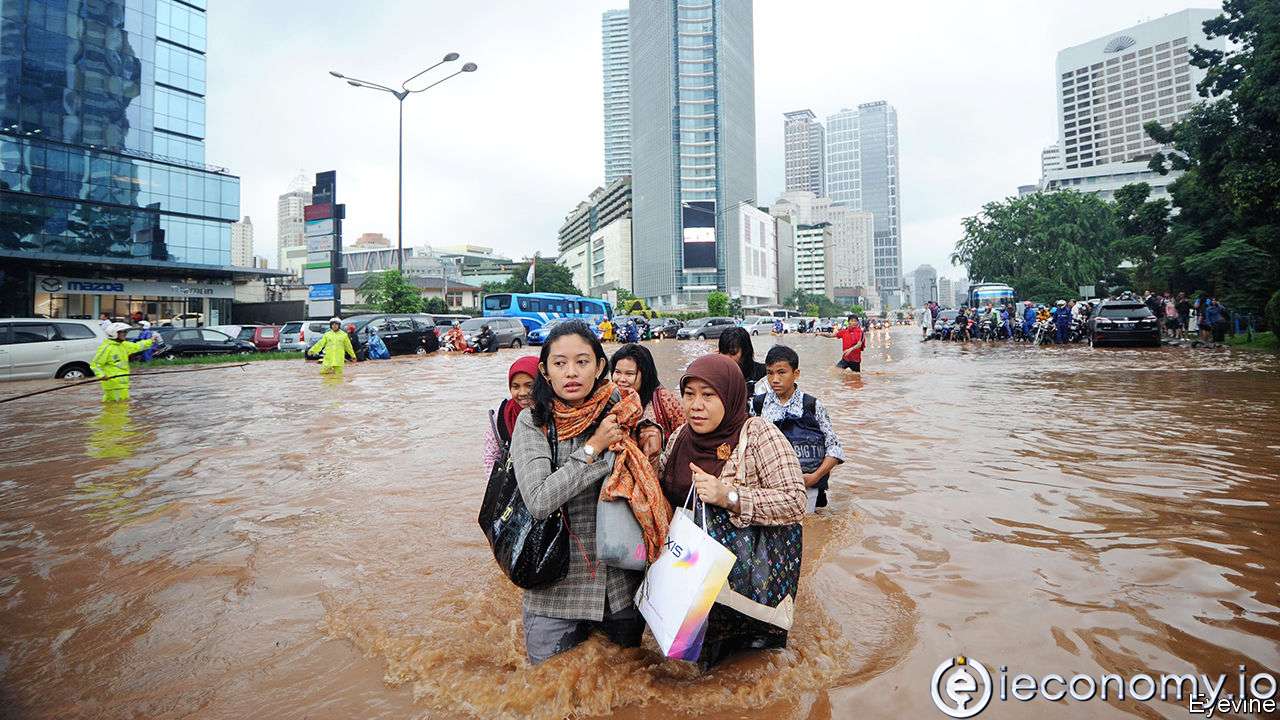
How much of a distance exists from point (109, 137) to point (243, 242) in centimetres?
11969

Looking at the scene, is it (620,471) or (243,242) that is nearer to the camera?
(620,471)

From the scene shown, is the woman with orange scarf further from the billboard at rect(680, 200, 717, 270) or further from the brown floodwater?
the billboard at rect(680, 200, 717, 270)

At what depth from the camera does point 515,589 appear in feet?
11.7

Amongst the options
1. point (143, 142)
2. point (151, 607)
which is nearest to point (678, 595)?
point (151, 607)

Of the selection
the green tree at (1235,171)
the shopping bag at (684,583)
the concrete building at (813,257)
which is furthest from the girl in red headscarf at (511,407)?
the concrete building at (813,257)

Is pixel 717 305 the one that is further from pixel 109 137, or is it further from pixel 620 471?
pixel 620 471

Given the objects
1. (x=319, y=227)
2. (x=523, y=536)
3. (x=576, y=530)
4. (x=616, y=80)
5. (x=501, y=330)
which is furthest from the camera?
(x=616, y=80)

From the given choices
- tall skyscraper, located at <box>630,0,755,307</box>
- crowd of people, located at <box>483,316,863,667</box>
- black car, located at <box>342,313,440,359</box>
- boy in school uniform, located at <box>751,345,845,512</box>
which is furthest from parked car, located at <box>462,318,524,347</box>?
tall skyscraper, located at <box>630,0,755,307</box>

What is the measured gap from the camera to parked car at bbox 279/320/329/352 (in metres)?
24.6

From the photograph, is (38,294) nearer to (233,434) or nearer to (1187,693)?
(233,434)

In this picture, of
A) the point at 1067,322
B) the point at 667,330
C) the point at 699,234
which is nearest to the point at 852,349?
the point at 1067,322

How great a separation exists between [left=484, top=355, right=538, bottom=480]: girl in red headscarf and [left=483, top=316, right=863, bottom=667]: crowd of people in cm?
32

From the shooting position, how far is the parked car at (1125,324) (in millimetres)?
19500

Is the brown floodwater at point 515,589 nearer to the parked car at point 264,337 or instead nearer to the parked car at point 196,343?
the parked car at point 196,343
